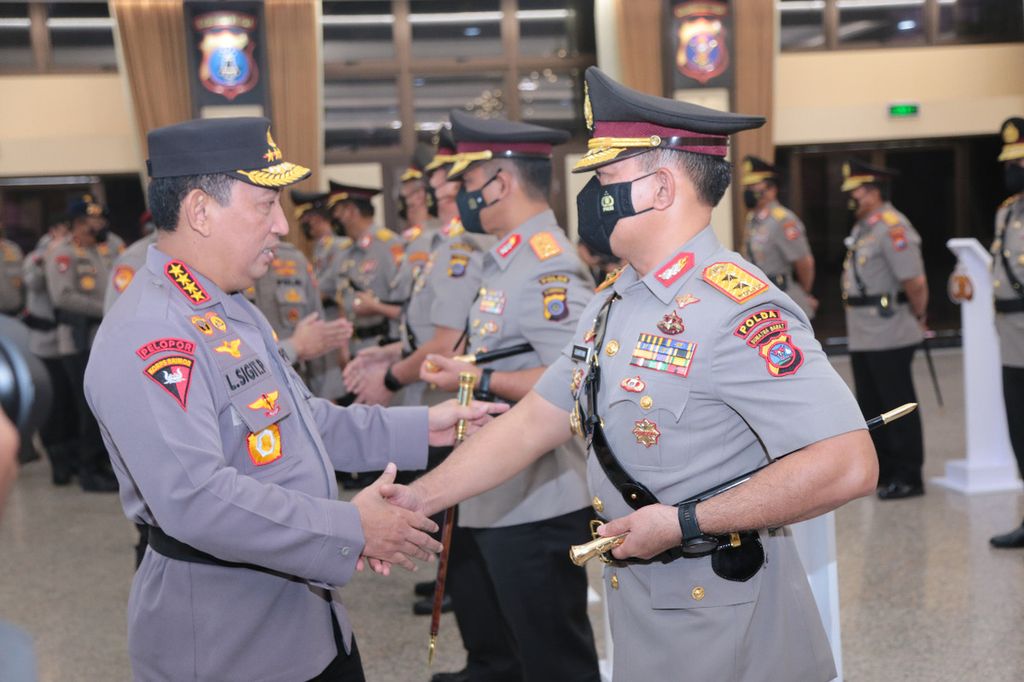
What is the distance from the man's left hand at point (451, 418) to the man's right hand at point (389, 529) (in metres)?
0.41

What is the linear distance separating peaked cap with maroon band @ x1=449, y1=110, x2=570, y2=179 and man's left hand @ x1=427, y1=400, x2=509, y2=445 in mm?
911

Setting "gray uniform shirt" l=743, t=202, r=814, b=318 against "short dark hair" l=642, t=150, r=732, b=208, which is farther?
"gray uniform shirt" l=743, t=202, r=814, b=318

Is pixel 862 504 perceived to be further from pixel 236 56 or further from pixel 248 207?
pixel 236 56

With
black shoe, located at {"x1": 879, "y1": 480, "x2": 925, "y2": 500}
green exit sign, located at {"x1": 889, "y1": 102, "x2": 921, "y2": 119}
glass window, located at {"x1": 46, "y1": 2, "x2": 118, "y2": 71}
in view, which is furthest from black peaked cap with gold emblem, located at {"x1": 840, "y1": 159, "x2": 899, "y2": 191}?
glass window, located at {"x1": 46, "y1": 2, "x2": 118, "y2": 71}

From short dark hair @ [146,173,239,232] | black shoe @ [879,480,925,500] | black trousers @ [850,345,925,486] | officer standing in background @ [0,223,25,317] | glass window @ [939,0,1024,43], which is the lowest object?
black shoe @ [879,480,925,500]

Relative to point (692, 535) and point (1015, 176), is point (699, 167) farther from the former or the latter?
point (1015, 176)

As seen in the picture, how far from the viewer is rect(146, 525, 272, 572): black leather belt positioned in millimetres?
1746

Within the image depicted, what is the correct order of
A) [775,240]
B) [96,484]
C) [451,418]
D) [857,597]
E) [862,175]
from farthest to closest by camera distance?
1. [775,240]
2. [96,484]
3. [862,175]
4. [857,597]
5. [451,418]

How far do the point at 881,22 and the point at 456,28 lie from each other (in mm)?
4682

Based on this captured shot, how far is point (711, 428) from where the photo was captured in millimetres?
1655

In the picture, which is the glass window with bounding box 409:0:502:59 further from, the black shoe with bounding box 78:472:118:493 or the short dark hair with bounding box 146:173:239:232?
the short dark hair with bounding box 146:173:239:232

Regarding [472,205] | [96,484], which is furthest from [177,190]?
[96,484]

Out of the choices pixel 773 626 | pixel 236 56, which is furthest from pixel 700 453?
pixel 236 56

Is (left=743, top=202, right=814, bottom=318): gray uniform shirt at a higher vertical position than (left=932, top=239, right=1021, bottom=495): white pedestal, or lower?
higher
